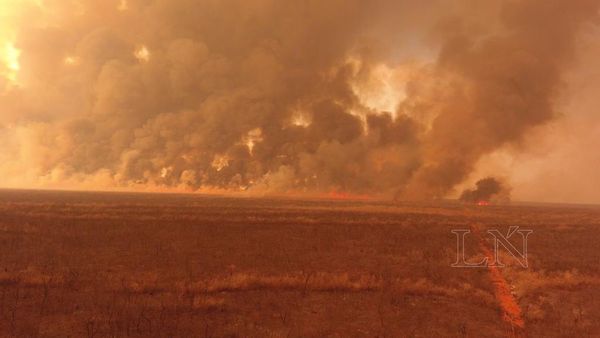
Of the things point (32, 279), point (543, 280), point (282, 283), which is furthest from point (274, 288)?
point (543, 280)

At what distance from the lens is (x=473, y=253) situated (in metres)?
28.0

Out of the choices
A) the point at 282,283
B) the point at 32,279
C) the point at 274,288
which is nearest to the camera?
the point at 32,279

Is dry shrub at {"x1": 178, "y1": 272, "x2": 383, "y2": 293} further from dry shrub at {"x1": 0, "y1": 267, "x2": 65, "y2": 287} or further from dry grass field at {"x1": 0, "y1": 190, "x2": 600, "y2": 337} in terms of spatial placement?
dry shrub at {"x1": 0, "y1": 267, "x2": 65, "y2": 287}

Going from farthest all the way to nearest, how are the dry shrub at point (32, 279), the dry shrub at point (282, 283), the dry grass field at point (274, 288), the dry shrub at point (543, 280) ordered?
the dry shrub at point (543, 280)
the dry shrub at point (282, 283)
the dry shrub at point (32, 279)
the dry grass field at point (274, 288)

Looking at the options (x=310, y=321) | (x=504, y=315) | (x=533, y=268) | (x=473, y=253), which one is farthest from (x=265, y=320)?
(x=473, y=253)

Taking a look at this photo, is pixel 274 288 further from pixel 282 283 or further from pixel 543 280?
pixel 543 280

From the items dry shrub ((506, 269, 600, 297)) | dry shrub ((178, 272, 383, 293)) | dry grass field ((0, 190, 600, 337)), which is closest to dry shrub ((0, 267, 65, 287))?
dry grass field ((0, 190, 600, 337))

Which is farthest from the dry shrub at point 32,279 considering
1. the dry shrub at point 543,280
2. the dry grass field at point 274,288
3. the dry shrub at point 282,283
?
the dry shrub at point 543,280

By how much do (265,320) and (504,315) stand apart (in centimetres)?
917

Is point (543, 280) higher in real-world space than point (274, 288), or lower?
higher

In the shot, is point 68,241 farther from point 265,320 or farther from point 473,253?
point 473,253

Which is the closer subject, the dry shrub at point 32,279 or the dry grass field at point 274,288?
the dry grass field at point 274,288

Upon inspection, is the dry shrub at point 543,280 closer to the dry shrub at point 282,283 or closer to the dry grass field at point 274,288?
the dry grass field at point 274,288

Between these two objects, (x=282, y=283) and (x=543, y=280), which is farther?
(x=543, y=280)
